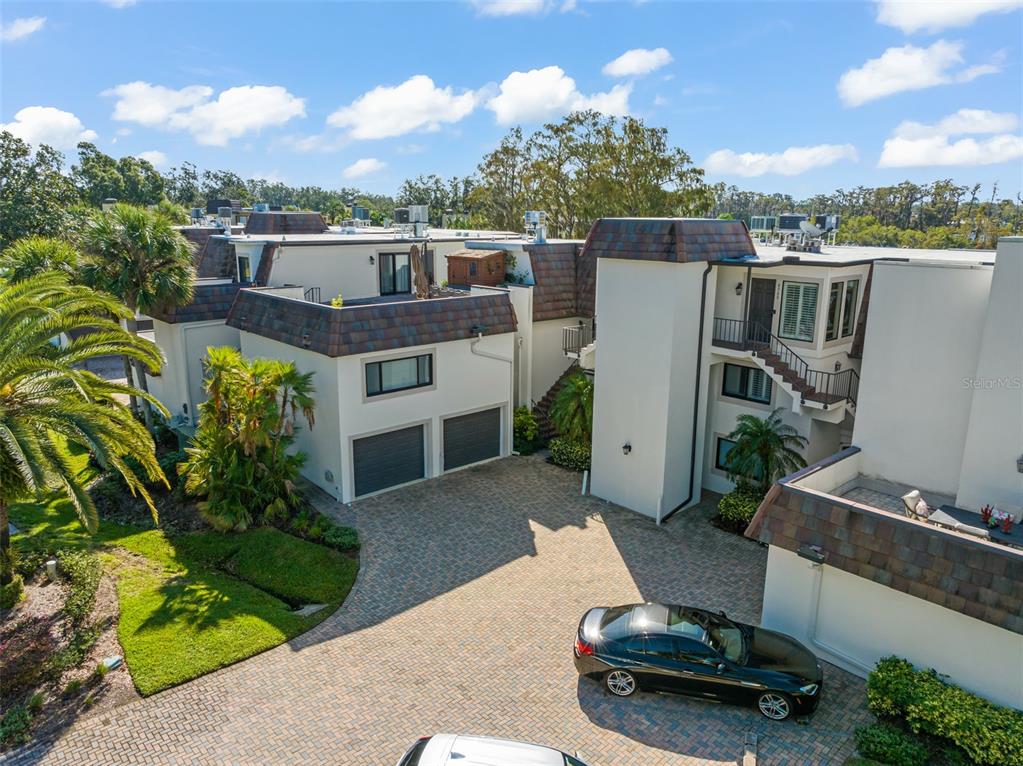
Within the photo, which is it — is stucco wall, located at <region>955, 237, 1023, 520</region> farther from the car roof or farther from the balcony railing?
the balcony railing

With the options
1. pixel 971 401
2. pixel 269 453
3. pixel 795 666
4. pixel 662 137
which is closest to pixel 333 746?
pixel 795 666

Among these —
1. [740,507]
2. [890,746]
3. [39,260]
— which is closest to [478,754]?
[890,746]

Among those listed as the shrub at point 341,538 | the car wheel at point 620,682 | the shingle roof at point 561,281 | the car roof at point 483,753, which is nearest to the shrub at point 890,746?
the car wheel at point 620,682

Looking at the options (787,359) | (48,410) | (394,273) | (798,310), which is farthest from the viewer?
(394,273)

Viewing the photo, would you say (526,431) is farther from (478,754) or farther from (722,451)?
(478,754)

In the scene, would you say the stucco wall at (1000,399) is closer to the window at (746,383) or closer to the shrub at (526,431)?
the window at (746,383)

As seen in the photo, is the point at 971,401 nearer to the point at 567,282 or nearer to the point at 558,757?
the point at 558,757
